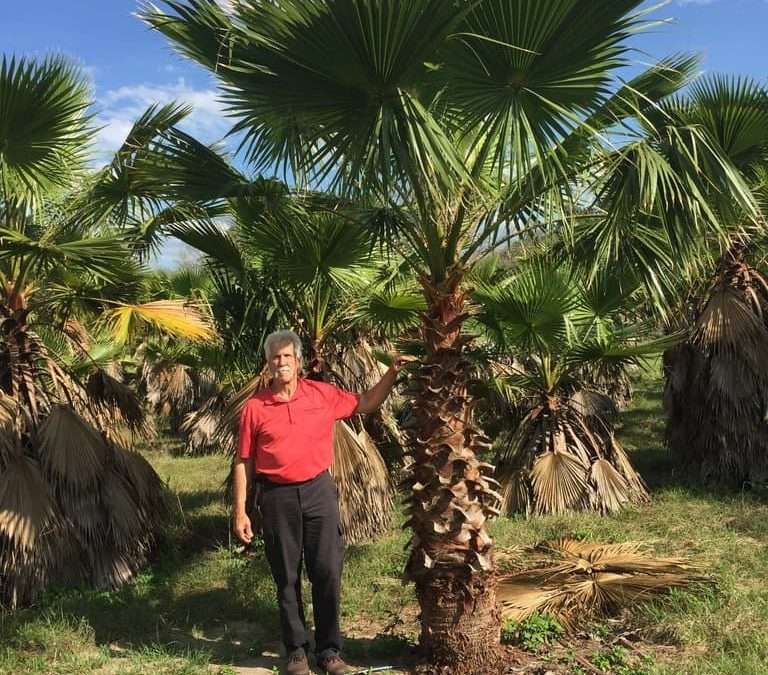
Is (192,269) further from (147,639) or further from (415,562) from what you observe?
(415,562)

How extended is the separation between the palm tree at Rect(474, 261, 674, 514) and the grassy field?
463 millimetres

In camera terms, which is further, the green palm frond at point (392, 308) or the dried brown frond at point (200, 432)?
the dried brown frond at point (200, 432)

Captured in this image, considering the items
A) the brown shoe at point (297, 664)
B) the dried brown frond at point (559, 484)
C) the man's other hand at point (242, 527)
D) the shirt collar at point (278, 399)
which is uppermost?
the shirt collar at point (278, 399)

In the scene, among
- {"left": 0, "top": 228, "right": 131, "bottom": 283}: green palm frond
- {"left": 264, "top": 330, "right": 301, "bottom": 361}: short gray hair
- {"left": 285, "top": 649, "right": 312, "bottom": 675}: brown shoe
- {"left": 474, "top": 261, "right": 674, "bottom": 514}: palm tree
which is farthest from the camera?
{"left": 474, "top": 261, "right": 674, "bottom": 514}: palm tree

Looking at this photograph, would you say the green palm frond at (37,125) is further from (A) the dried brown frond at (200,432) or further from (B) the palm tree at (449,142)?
(A) the dried brown frond at (200,432)

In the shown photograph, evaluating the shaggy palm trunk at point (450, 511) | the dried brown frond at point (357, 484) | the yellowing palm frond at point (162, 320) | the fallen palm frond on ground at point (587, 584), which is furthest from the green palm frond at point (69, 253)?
the fallen palm frond on ground at point (587, 584)

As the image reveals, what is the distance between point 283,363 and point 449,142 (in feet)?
5.35

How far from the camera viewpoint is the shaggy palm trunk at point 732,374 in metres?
9.38

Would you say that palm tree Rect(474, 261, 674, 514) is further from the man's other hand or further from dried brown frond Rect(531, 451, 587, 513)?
the man's other hand

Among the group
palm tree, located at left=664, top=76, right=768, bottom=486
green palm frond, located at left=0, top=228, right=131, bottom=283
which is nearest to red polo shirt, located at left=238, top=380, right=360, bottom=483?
green palm frond, located at left=0, top=228, right=131, bottom=283

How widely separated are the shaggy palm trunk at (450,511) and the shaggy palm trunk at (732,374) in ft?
19.5

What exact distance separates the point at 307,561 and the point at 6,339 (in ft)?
13.0

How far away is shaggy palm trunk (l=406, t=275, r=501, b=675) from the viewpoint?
455cm

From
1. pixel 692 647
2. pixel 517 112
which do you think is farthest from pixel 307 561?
pixel 517 112
